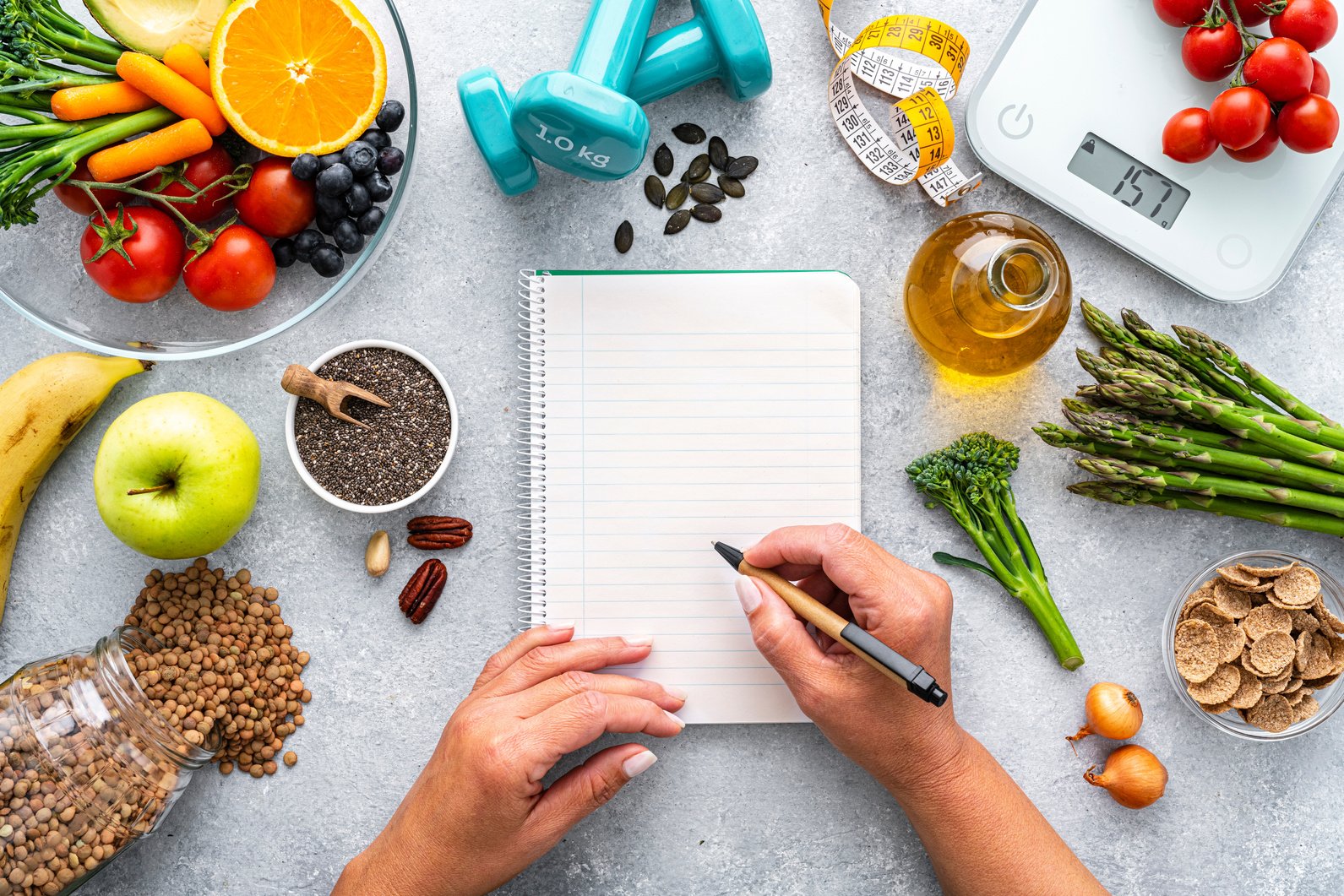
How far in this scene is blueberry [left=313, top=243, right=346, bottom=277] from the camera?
143cm

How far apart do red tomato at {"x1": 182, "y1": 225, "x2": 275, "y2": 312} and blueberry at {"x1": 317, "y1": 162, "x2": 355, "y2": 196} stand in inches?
6.2

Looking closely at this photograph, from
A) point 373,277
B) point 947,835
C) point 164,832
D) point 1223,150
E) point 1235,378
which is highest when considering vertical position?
point 1223,150

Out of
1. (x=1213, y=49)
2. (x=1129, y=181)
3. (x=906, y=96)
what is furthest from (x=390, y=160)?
(x=1213, y=49)

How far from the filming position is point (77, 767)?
1.38 m

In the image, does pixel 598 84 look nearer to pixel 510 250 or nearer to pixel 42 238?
pixel 510 250

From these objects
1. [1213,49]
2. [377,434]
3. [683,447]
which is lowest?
[377,434]

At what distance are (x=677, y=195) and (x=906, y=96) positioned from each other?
18.2 inches

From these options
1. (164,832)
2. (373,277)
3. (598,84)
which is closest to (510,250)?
(373,277)

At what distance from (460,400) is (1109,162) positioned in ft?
4.26

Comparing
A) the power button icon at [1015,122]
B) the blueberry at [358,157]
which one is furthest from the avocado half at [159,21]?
the power button icon at [1015,122]

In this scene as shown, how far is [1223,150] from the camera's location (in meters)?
1.52

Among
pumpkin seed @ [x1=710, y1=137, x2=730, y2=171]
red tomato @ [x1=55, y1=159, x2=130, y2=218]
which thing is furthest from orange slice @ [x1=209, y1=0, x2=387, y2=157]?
pumpkin seed @ [x1=710, y1=137, x2=730, y2=171]

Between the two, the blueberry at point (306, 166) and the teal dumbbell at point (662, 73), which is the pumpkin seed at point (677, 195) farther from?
the blueberry at point (306, 166)

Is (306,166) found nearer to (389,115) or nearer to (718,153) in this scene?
(389,115)
